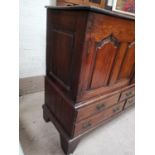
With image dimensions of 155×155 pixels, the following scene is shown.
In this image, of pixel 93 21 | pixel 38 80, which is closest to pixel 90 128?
pixel 93 21

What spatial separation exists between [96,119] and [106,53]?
68cm

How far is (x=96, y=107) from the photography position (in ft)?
3.98

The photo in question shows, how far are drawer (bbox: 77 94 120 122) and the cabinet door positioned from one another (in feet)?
0.33

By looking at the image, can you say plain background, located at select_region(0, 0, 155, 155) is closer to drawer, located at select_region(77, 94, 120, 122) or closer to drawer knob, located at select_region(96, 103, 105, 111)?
drawer, located at select_region(77, 94, 120, 122)

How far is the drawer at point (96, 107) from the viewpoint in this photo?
110 centimetres

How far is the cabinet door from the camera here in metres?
0.84

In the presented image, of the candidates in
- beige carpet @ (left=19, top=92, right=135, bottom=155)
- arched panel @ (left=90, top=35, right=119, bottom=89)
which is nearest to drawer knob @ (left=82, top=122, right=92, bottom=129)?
beige carpet @ (left=19, top=92, right=135, bottom=155)

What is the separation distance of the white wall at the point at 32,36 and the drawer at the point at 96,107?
1154mm

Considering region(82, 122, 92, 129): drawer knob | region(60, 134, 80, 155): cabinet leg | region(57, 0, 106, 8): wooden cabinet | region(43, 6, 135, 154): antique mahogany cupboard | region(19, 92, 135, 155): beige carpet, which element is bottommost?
region(19, 92, 135, 155): beige carpet
